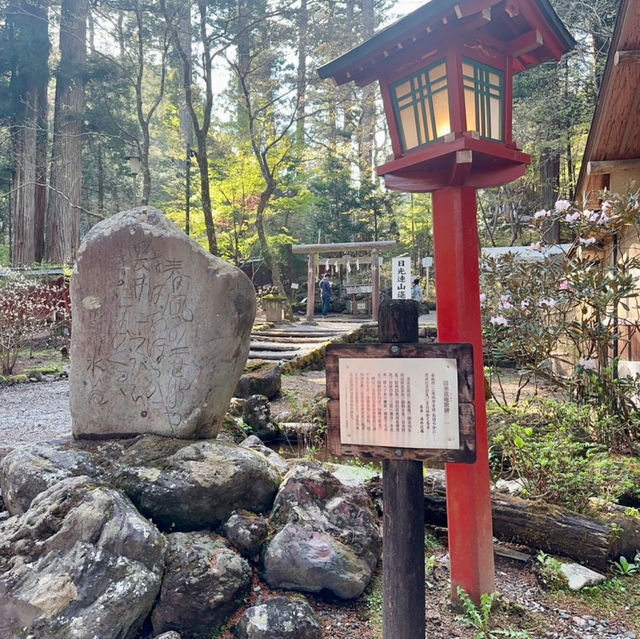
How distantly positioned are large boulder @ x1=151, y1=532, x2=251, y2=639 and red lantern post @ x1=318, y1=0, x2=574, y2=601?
119 cm

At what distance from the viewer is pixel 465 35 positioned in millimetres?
2318

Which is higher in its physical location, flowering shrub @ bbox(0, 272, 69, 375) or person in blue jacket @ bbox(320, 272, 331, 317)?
person in blue jacket @ bbox(320, 272, 331, 317)

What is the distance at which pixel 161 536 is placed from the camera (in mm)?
2494

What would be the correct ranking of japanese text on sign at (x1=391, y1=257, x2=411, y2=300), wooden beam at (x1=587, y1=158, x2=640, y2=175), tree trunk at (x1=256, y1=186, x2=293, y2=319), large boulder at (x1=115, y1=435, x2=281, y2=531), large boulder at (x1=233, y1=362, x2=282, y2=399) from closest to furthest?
large boulder at (x1=115, y1=435, x2=281, y2=531), wooden beam at (x1=587, y1=158, x2=640, y2=175), large boulder at (x1=233, y1=362, x2=282, y2=399), japanese text on sign at (x1=391, y1=257, x2=411, y2=300), tree trunk at (x1=256, y1=186, x2=293, y2=319)

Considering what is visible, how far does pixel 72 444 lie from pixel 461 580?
2.73 m

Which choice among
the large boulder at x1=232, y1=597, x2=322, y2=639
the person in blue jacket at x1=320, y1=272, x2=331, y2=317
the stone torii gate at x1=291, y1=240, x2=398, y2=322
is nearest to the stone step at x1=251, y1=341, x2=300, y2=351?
the stone torii gate at x1=291, y1=240, x2=398, y2=322

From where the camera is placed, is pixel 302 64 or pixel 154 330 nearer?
pixel 154 330

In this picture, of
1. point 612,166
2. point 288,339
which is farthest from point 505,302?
point 288,339

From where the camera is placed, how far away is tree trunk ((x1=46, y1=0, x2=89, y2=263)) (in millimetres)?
13867

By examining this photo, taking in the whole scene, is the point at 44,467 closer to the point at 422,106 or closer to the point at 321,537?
the point at 321,537

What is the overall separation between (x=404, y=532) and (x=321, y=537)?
3.22ft

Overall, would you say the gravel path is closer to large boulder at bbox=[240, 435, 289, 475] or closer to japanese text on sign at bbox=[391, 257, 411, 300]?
large boulder at bbox=[240, 435, 289, 475]

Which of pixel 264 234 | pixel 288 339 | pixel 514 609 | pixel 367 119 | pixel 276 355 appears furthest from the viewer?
pixel 367 119

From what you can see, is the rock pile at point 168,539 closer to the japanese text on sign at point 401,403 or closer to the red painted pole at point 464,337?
the red painted pole at point 464,337
